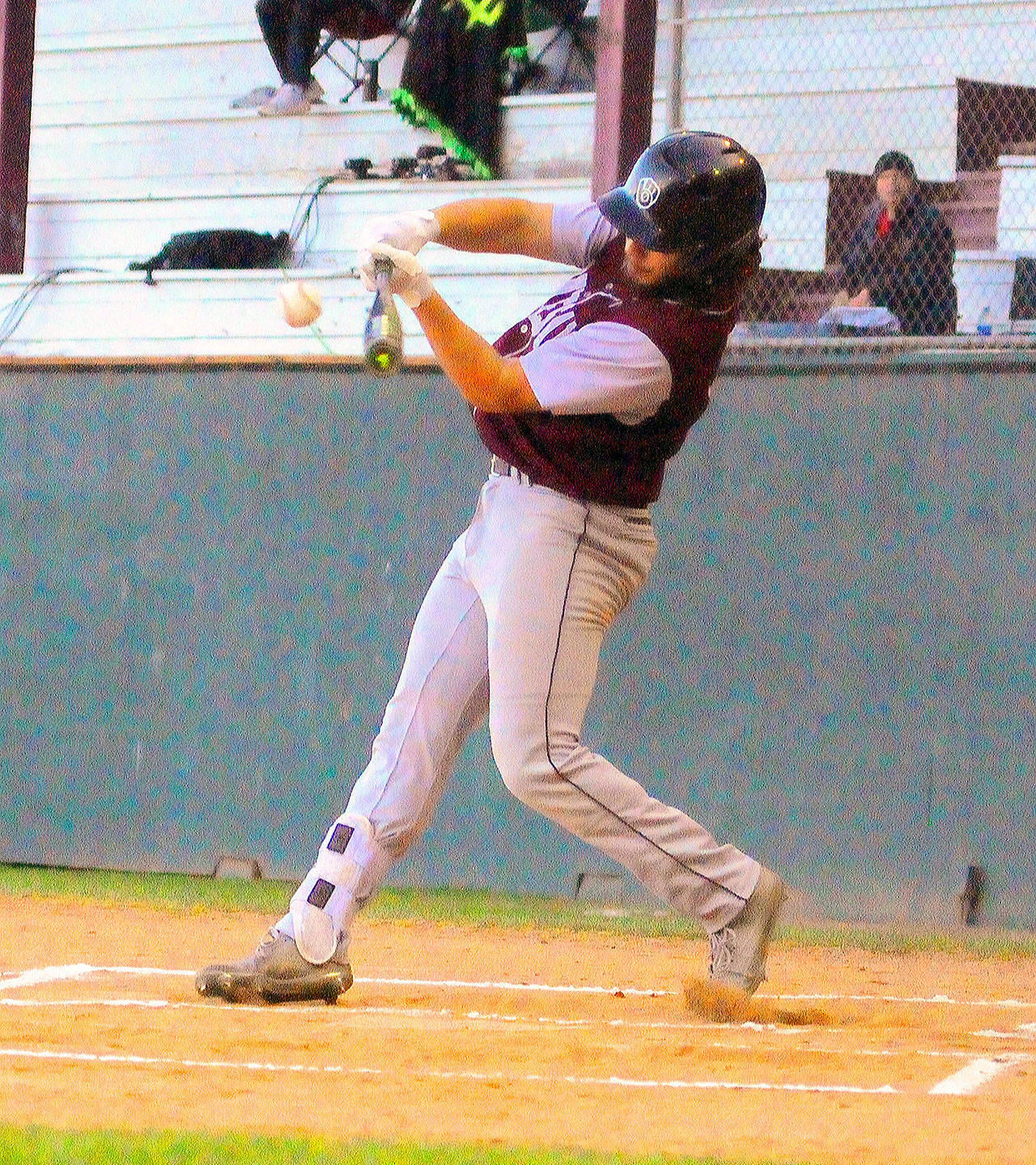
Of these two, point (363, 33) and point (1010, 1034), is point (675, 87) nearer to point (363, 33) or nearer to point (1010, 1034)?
point (363, 33)

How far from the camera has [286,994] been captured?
15.5ft

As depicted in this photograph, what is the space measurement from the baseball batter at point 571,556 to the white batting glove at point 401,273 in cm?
8

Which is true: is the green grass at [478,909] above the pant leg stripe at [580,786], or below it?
below

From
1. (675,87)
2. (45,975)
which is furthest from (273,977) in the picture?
(675,87)

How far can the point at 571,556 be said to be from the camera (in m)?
4.65

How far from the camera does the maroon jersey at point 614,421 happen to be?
4523 mm

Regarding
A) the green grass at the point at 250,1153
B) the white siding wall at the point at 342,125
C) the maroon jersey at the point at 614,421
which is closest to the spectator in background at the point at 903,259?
the white siding wall at the point at 342,125

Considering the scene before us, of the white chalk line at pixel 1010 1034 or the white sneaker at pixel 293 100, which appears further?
the white sneaker at pixel 293 100

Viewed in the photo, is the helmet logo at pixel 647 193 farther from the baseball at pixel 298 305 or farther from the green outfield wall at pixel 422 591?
the green outfield wall at pixel 422 591

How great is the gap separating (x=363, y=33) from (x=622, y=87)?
10.1ft

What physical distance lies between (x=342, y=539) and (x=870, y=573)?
208 cm

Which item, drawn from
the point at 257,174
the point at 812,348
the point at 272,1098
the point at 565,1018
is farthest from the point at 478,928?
the point at 257,174

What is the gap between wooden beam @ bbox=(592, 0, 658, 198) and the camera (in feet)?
25.6

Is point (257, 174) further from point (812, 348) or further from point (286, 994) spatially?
point (286, 994)
